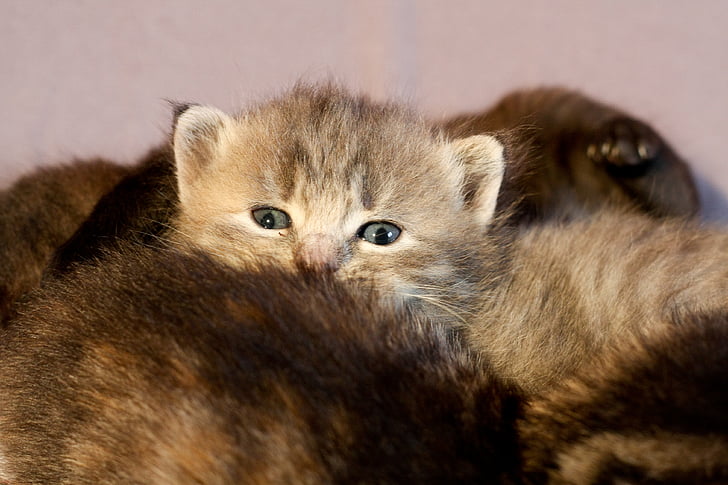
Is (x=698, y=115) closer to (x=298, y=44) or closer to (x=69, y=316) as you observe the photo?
(x=298, y=44)

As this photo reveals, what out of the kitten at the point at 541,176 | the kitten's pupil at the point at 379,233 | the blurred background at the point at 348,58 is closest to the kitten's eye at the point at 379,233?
the kitten's pupil at the point at 379,233

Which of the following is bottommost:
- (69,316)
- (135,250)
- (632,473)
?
(632,473)

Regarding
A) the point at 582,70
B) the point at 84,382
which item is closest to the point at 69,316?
the point at 84,382

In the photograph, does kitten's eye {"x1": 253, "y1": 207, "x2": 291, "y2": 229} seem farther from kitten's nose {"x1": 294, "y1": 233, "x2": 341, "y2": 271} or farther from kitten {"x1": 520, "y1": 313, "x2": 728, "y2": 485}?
kitten {"x1": 520, "y1": 313, "x2": 728, "y2": 485}

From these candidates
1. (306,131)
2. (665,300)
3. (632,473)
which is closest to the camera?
(632,473)

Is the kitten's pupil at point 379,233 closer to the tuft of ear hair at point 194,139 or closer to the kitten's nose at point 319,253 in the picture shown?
the kitten's nose at point 319,253

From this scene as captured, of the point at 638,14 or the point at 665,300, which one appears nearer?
the point at 665,300

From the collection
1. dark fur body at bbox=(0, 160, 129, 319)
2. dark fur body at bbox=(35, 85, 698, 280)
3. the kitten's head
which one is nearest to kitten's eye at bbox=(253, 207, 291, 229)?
the kitten's head
